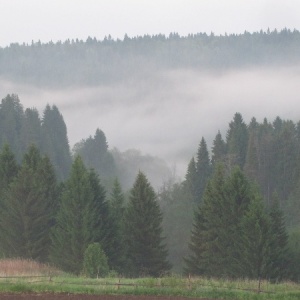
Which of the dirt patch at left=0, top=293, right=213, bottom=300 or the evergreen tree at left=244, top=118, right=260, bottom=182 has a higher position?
the evergreen tree at left=244, top=118, right=260, bottom=182

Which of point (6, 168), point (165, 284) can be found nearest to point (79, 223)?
point (6, 168)

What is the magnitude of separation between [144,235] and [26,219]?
12.6m

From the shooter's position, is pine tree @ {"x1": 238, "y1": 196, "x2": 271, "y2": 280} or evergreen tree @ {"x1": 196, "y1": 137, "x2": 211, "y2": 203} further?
evergreen tree @ {"x1": 196, "y1": 137, "x2": 211, "y2": 203}

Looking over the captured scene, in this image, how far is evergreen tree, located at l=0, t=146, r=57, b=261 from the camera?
2564 inches

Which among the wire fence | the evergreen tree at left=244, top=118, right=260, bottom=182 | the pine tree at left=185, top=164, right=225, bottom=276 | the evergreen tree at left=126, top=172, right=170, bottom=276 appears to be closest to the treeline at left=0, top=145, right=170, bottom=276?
the evergreen tree at left=126, top=172, right=170, bottom=276

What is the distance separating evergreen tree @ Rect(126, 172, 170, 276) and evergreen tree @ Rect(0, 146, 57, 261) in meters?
8.93

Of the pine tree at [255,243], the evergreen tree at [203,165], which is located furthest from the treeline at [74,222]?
the evergreen tree at [203,165]

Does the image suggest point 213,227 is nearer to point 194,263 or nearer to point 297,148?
point 194,263

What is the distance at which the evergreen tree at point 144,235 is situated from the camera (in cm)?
6353

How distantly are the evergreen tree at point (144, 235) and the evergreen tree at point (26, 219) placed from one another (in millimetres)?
8929

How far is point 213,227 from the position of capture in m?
65.4

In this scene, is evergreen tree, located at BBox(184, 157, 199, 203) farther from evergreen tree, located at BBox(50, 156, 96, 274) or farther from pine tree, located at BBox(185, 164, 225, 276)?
evergreen tree, located at BBox(50, 156, 96, 274)

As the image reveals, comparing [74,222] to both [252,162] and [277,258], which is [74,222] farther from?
[252,162]

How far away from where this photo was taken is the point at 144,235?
211ft
